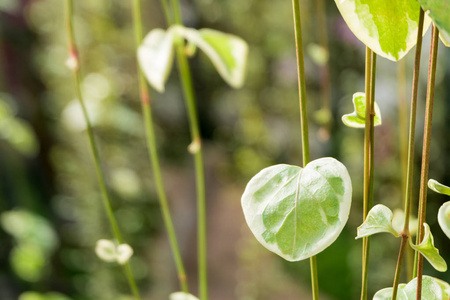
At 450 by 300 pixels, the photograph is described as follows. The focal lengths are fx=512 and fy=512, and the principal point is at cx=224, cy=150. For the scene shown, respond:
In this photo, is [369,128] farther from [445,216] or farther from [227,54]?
[227,54]

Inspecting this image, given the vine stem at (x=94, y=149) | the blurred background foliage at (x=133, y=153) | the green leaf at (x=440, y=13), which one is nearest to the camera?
the green leaf at (x=440, y=13)

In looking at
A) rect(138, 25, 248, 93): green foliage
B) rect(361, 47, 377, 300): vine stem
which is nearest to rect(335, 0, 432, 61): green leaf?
rect(361, 47, 377, 300): vine stem

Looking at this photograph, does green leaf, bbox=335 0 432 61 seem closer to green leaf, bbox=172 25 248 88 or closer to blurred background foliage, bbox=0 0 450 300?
green leaf, bbox=172 25 248 88

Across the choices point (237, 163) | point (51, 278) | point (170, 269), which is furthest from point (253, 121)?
point (51, 278)

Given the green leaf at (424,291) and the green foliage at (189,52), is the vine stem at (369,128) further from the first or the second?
the green foliage at (189,52)

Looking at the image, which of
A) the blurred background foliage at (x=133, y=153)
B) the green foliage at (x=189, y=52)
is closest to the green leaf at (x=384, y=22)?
the green foliage at (x=189, y=52)

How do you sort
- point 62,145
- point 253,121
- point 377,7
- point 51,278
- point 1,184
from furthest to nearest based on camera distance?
point 253,121 → point 62,145 → point 51,278 → point 1,184 → point 377,7

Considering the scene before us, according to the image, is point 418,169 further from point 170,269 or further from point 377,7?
point 377,7
